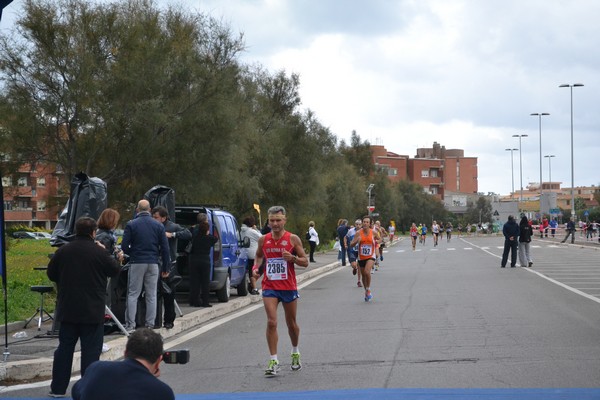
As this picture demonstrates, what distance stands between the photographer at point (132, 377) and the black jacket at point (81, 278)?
414 centimetres

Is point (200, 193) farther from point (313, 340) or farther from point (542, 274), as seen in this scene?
point (313, 340)

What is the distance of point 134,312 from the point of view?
12977 mm

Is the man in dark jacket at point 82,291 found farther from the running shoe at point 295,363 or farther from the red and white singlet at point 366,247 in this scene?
the red and white singlet at point 366,247

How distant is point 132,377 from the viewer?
4449 mm

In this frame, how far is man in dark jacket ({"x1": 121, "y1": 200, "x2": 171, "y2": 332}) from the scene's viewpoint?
1291 centimetres

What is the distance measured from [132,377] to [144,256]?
28.2ft

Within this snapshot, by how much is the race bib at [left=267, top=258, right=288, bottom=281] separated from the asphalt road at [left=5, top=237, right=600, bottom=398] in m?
1.05

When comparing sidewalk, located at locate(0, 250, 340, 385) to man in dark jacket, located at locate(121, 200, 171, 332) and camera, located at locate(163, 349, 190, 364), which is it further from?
camera, located at locate(163, 349, 190, 364)

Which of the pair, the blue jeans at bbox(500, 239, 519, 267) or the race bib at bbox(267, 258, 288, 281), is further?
the blue jeans at bbox(500, 239, 519, 267)

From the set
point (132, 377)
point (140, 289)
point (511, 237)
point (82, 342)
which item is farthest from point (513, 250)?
point (132, 377)

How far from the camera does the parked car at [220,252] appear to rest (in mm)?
18172

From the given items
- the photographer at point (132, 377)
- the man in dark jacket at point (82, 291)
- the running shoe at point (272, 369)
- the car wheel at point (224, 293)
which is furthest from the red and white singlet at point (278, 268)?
the car wheel at point (224, 293)

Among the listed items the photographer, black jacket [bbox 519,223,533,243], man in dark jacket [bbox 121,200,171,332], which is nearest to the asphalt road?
man in dark jacket [bbox 121,200,171,332]

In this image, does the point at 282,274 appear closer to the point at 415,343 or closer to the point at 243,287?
the point at 415,343
